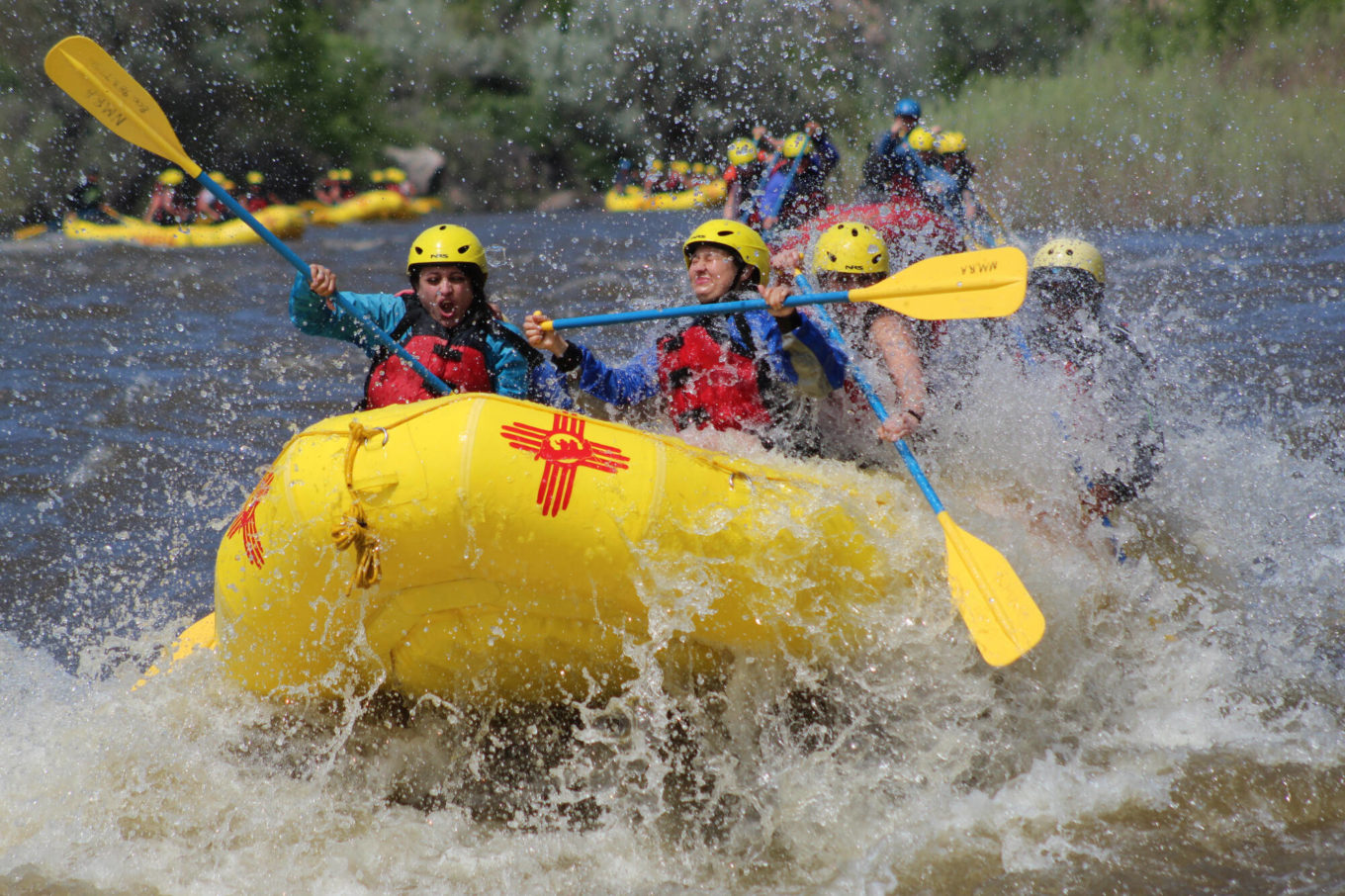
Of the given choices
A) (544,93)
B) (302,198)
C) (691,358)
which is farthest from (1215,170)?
(302,198)

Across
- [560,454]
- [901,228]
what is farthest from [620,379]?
[901,228]

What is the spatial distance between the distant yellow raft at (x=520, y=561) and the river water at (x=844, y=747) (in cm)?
17

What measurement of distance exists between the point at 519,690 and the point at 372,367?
1.39m

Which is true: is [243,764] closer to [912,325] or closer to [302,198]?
[912,325]

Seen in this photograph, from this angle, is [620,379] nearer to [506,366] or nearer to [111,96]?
[506,366]

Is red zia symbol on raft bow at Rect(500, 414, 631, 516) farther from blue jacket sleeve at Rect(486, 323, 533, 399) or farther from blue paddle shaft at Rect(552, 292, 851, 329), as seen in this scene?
blue jacket sleeve at Rect(486, 323, 533, 399)

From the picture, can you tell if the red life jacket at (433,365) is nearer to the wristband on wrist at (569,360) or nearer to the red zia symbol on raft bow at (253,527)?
the wristband on wrist at (569,360)

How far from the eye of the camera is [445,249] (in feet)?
12.6

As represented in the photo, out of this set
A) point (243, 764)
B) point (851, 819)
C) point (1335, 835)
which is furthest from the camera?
point (243, 764)

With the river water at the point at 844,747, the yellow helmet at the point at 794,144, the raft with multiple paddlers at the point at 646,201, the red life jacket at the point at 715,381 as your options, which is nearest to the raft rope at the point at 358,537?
the river water at the point at 844,747

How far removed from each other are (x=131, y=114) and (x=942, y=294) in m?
2.89

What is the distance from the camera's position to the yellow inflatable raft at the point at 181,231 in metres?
16.7

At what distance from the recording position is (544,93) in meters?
27.9

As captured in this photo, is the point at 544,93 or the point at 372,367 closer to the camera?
the point at 372,367
